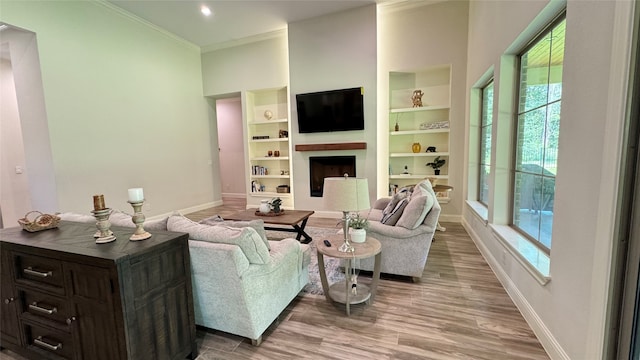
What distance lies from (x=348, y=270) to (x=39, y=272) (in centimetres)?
213

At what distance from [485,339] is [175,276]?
223 centimetres

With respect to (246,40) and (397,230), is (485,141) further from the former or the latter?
(246,40)

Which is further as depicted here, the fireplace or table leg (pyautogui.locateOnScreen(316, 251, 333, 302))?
the fireplace

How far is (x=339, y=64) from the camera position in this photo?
5359 millimetres

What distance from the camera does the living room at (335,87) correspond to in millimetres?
1430

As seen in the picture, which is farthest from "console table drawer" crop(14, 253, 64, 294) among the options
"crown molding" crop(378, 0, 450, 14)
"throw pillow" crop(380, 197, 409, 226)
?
"crown molding" crop(378, 0, 450, 14)

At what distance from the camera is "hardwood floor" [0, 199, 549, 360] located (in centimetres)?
188

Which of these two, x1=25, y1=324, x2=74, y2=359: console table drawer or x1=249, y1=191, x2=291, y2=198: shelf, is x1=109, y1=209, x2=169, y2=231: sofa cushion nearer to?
x1=25, y1=324, x2=74, y2=359: console table drawer

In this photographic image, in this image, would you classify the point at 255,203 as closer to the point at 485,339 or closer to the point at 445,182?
the point at 445,182

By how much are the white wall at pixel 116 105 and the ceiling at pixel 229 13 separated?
423 mm

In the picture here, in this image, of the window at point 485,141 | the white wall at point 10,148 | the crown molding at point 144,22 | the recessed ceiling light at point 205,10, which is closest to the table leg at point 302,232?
the window at point 485,141

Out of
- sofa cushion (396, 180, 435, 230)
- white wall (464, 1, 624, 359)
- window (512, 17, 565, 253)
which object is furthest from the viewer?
sofa cushion (396, 180, 435, 230)

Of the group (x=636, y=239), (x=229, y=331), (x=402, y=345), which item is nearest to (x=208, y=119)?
(x=229, y=331)

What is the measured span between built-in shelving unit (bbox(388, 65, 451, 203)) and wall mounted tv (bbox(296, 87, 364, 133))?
77 cm
